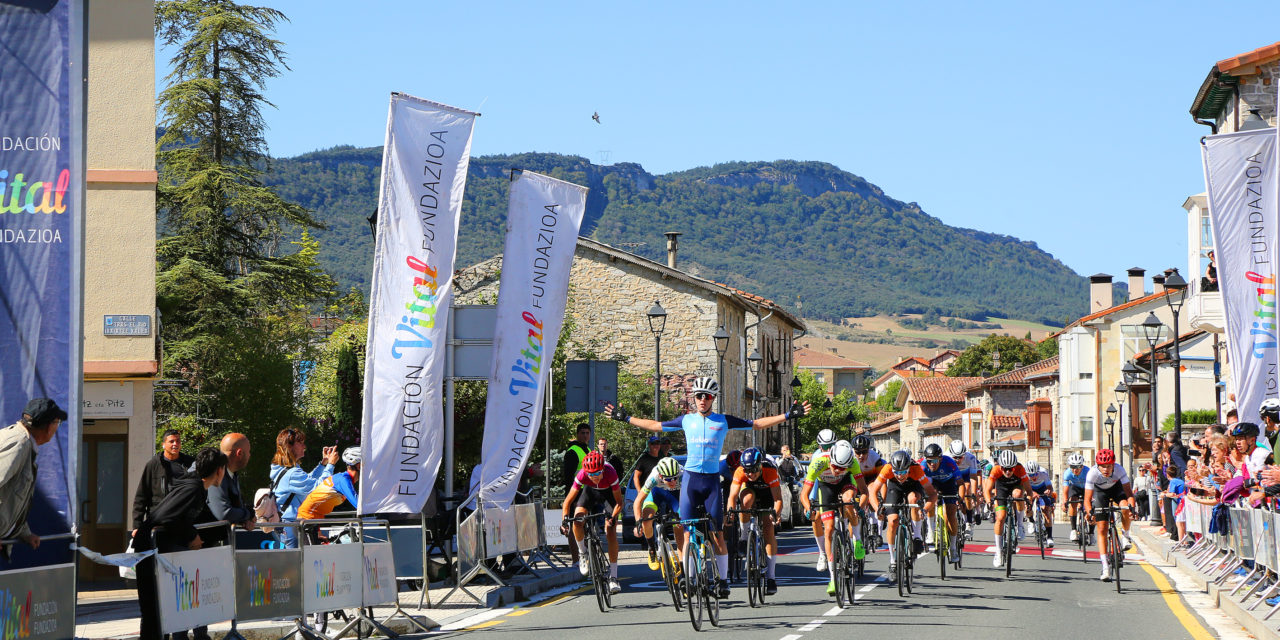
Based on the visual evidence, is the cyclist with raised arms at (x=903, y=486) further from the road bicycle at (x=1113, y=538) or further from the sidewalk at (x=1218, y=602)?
the sidewalk at (x=1218, y=602)

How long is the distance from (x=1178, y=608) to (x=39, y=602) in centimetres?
1088

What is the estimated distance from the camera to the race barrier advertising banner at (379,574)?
13.0 meters

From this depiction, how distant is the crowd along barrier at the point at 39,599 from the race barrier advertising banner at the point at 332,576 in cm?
283

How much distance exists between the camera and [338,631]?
12.6 m

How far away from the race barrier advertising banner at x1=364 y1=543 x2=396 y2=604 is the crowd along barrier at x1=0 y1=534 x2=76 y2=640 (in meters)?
3.79

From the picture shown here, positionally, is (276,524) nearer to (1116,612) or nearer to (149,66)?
(1116,612)

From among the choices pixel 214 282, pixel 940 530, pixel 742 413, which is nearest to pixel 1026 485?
pixel 940 530

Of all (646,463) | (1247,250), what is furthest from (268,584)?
(1247,250)

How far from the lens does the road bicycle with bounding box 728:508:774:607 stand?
1459 centimetres

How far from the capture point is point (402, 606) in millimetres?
14672

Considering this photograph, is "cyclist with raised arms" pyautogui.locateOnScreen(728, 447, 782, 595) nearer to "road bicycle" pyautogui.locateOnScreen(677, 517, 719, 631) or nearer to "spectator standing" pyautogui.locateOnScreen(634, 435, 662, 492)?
"spectator standing" pyautogui.locateOnScreen(634, 435, 662, 492)

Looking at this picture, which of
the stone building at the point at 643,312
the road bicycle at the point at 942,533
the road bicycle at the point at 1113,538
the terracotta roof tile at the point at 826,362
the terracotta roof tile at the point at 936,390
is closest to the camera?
the road bicycle at the point at 1113,538

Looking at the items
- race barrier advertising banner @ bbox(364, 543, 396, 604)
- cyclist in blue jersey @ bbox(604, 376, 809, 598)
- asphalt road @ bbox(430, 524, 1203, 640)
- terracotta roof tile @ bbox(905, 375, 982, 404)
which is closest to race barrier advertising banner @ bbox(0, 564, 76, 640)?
race barrier advertising banner @ bbox(364, 543, 396, 604)

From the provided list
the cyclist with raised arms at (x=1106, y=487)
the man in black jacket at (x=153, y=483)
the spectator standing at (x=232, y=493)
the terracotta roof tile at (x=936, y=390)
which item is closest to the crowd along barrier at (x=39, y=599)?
the man in black jacket at (x=153, y=483)
